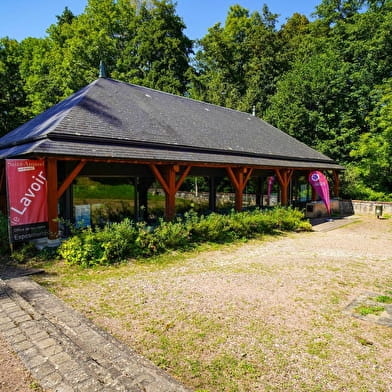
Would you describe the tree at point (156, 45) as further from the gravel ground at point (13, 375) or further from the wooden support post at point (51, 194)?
the gravel ground at point (13, 375)

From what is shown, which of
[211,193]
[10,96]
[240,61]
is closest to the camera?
[211,193]

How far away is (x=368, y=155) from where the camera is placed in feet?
66.1

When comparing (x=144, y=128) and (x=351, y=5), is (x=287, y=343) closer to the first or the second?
(x=144, y=128)

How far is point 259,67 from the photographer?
30.4 m

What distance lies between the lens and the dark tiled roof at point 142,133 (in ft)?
25.4

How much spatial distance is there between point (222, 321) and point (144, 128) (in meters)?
7.31

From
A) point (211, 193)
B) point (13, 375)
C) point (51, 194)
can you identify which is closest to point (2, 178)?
point (51, 194)

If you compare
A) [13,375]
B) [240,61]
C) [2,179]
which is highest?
[240,61]

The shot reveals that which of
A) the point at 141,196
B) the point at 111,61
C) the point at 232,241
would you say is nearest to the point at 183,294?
the point at 232,241

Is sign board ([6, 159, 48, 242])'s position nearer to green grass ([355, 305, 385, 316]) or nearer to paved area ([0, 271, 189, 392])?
paved area ([0, 271, 189, 392])

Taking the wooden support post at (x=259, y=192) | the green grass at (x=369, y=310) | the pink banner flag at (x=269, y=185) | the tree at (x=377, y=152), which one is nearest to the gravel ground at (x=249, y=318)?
the green grass at (x=369, y=310)

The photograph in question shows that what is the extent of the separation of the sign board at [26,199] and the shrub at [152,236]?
0.81 m

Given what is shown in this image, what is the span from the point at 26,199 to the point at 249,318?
5.53 meters

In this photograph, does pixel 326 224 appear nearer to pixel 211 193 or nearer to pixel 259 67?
pixel 211 193
